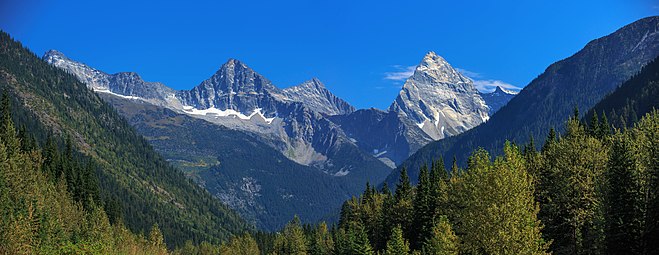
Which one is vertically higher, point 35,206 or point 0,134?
point 0,134

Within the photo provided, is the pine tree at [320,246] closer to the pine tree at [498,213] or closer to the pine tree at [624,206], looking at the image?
the pine tree at [498,213]

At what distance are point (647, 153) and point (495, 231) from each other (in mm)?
23806

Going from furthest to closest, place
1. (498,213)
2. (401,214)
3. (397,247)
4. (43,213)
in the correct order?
(401,214) → (43,213) → (397,247) → (498,213)

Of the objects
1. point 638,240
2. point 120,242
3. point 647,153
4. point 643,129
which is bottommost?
point 120,242

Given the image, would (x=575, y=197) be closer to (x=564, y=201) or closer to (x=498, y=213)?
(x=564, y=201)

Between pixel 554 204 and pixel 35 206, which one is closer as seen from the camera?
pixel 554 204

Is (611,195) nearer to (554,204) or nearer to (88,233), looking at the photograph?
(554,204)

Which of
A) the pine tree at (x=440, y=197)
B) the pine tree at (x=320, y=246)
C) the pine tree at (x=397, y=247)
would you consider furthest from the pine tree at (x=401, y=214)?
the pine tree at (x=320, y=246)

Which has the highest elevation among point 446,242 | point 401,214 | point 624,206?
point 401,214

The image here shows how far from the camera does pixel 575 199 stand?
70938 millimetres

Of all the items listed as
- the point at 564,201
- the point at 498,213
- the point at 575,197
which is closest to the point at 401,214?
the point at 564,201

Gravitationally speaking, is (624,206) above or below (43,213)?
above

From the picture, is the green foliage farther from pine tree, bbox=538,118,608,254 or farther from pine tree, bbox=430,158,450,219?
pine tree, bbox=538,118,608,254

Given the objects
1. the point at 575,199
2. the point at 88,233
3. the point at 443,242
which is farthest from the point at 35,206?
the point at 575,199
